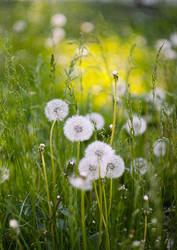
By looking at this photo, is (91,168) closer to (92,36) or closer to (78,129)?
(78,129)

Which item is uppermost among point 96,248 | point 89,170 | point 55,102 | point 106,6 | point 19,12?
point 106,6

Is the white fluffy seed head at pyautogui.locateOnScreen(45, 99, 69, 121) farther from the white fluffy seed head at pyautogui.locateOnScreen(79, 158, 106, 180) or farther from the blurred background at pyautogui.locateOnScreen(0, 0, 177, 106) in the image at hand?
the blurred background at pyautogui.locateOnScreen(0, 0, 177, 106)

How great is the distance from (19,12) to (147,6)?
3.10m

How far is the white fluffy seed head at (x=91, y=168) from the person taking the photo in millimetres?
723

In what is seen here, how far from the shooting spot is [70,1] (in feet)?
18.9

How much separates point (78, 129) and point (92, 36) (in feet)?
5.07

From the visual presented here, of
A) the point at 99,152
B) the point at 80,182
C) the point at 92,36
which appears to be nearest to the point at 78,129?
the point at 99,152

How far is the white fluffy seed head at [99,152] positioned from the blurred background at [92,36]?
56 cm

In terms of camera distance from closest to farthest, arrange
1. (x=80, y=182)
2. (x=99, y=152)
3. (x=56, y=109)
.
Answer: (x=80, y=182)
(x=99, y=152)
(x=56, y=109)

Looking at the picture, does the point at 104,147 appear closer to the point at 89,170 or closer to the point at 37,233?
the point at 89,170

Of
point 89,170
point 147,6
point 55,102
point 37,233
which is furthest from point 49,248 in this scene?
point 147,6

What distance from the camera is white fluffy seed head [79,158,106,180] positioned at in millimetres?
723

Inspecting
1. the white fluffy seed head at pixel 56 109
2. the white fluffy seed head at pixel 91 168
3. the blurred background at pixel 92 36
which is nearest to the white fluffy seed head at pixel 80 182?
the white fluffy seed head at pixel 91 168

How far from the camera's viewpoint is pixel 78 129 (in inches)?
31.4
